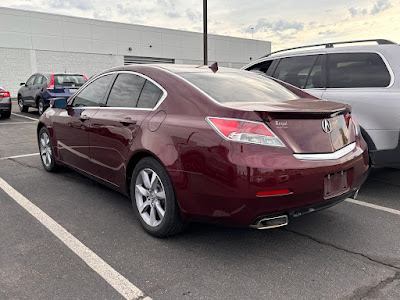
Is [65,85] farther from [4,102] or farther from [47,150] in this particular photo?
[47,150]

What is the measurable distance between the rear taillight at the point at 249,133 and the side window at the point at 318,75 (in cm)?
262

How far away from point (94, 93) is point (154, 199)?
179 centimetres

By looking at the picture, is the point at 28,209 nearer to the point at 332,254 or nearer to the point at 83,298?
the point at 83,298

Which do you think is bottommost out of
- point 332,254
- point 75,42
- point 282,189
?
point 332,254

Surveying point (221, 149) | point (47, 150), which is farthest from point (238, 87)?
point (47, 150)

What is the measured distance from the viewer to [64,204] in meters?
4.12

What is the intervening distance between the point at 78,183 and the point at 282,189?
10.9 feet

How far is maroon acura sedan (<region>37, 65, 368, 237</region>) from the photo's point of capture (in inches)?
100

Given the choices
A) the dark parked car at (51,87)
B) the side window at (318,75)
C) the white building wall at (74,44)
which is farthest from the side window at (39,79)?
the white building wall at (74,44)

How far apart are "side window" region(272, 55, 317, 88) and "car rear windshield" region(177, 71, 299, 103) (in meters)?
1.50

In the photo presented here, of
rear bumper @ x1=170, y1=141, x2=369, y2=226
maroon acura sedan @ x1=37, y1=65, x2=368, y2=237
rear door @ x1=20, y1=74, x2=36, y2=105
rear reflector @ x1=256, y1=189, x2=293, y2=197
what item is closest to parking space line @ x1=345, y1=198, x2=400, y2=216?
maroon acura sedan @ x1=37, y1=65, x2=368, y2=237

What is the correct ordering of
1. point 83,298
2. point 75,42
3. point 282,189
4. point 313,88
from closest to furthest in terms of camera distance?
point 83,298, point 282,189, point 313,88, point 75,42

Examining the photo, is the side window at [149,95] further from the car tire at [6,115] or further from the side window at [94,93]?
the car tire at [6,115]

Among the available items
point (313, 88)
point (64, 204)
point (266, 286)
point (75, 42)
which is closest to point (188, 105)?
point (266, 286)
